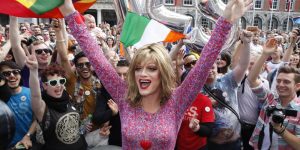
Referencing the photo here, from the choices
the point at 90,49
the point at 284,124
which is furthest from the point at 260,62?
the point at 90,49

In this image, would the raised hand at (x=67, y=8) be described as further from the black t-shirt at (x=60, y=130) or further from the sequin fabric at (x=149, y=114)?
the black t-shirt at (x=60, y=130)

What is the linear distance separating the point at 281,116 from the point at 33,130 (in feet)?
6.82

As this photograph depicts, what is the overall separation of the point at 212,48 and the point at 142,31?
1.98 metres

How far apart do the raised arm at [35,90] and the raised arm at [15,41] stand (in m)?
0.80

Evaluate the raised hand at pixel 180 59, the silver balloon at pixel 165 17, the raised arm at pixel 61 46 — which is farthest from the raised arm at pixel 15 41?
the raised hand at pixel 180 59

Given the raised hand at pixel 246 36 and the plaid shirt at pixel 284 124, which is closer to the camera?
the plaid shirt at pixel 284 124

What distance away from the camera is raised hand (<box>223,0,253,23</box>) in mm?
1646

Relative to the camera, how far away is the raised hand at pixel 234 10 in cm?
165

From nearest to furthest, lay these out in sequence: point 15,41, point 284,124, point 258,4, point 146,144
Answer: point 146,144
point 284,124
point 15,41
point 258,4

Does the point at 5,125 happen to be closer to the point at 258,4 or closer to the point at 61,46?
the point at 61,46

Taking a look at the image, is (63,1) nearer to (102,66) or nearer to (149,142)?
(102,66)

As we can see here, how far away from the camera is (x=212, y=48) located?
5.52ft

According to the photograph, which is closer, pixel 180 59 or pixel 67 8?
pixel 67 8

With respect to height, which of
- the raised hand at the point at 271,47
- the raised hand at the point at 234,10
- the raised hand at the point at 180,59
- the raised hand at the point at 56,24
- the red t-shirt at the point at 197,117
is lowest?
the red t-shirt at the point at 197,117
